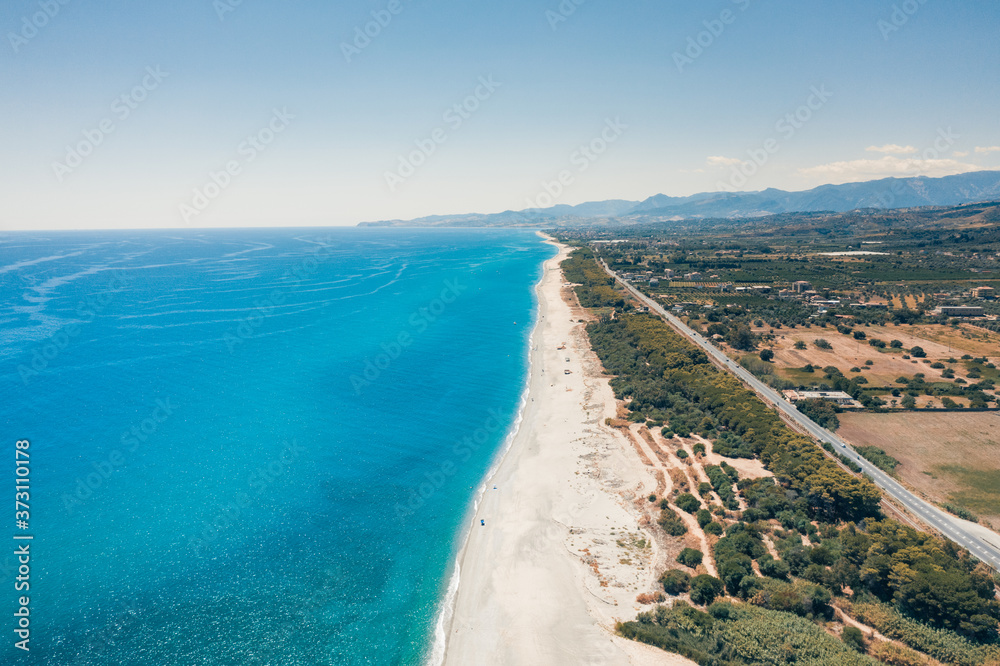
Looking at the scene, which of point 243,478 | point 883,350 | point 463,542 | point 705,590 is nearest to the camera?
point 705,590

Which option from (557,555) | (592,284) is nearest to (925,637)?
(557,555)

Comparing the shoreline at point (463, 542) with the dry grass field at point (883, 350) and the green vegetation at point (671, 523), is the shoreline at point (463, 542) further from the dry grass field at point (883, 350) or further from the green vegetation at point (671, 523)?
the dry grass field at point (883, 350)

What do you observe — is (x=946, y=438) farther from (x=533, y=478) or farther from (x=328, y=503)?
(x=328, y=503)

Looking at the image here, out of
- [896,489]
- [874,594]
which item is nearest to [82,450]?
[874,594]

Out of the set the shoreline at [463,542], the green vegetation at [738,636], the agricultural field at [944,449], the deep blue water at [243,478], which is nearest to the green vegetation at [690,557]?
the green vegetation at [738,636]

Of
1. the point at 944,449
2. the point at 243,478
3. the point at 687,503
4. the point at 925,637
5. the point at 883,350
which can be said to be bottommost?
the point at 925,637

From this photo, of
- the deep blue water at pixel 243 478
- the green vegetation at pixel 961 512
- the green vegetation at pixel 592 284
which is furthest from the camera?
the green vegetation at pixel 592 284

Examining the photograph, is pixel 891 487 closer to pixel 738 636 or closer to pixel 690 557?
pixel 690 557
